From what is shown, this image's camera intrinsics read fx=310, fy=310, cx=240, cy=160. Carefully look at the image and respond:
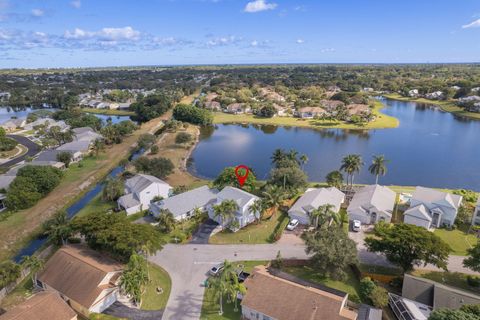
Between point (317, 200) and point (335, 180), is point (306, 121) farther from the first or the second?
point (317, 200)

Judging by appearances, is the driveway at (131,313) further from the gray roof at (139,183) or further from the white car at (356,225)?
the white car at (356,225)

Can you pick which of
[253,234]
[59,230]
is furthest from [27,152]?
[253,234]

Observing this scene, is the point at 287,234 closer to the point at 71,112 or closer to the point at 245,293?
the point at 245,293

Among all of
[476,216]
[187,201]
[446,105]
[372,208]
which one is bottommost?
[476,216]

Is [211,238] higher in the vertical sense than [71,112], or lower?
lower

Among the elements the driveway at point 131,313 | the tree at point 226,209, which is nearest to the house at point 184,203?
the tree at point 226,209

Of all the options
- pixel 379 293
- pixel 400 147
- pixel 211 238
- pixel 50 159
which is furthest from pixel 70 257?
pixel 400 147
